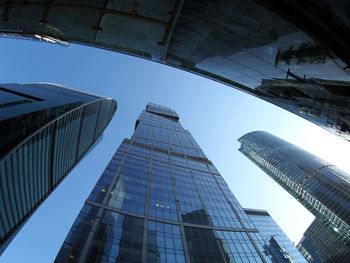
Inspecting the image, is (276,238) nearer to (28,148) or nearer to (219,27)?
(28,148)

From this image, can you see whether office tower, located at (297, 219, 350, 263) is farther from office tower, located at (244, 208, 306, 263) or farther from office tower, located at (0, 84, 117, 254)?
office tower, located at (0, 84, 117, 254)

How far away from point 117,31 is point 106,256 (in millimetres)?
20322

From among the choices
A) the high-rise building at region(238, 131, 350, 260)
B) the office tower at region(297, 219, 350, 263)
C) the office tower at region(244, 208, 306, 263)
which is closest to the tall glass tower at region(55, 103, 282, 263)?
the office tower at region(244, 208, 306, 263)

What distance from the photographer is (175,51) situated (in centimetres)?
1029

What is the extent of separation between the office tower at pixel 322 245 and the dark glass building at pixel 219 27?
120 m

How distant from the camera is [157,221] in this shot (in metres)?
27.3

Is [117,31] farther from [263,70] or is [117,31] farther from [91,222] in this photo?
[91,222]

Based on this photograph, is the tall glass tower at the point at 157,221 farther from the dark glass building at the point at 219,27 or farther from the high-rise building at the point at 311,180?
the high-rise building at the point at 311,180

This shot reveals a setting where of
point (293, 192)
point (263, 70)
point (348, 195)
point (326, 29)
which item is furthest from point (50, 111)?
point (293, 192)

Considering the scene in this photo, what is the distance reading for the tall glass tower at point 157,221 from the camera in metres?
20.1

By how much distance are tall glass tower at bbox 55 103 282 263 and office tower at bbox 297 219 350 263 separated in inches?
3675

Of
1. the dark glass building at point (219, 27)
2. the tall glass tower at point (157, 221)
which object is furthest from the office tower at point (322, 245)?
the dark glass building at point (219, 27)

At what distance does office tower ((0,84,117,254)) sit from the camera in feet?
96.6

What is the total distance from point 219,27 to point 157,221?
26612mm
